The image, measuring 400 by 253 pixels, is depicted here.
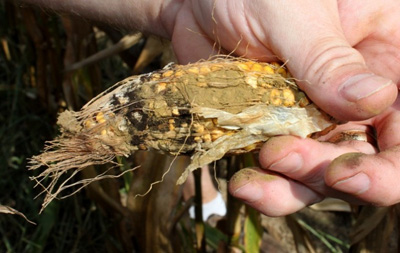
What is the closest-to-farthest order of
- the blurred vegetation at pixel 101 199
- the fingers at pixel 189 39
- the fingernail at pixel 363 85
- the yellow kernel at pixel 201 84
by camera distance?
the fingernail at pixel 363 85, the yellow kernel at pixel 201 84, the fingers at pixel 189 39, the blurred vegetation at pixel 101 199

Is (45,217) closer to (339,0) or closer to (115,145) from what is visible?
(115,145)

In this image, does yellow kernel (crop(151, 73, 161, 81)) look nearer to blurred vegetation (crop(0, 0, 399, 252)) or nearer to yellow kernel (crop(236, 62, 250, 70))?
yellow kernel (crop(236, 62, 250, 70))

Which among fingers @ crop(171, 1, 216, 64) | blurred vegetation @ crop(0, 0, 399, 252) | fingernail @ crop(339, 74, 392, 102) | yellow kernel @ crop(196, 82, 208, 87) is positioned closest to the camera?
fingernail @ crop(339, 74, 392, 102)

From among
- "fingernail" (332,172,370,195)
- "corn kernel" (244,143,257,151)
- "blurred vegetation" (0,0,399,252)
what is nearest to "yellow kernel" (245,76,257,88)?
"corn kernel" (244,143,257,151)

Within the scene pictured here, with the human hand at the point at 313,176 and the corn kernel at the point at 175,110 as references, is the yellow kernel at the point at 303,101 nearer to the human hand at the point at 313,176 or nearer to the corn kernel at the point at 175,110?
the human hand at the point at 313,176

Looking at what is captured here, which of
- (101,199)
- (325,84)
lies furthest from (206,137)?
(101,199)

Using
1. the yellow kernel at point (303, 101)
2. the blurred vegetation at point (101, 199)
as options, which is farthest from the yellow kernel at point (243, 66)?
the blurred vegetation at point (101, 199)

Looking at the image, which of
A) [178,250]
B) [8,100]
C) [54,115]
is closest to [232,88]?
[178,250]

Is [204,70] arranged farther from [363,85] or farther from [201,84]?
[363,85]
